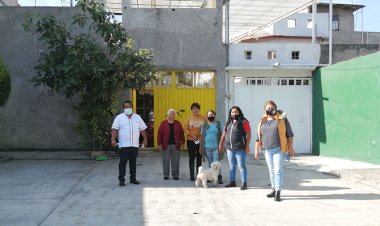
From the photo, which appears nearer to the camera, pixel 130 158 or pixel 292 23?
pixel 130 158

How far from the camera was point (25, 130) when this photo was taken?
46.8ft

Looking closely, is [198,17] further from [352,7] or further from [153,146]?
[352,7]

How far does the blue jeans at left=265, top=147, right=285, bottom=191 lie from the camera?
775cm

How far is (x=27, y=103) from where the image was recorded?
14266mm

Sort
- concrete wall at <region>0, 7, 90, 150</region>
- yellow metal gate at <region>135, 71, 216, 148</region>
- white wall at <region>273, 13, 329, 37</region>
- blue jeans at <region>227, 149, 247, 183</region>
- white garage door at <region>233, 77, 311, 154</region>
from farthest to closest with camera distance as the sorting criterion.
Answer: white wall at <region>273, 13, 329, 37</region>, white garage door at <region>233, 77, 311, 154</region>, yellow metal gate at <region>135, 71, 216, 148</region>, concrete wall at <region>0, 7, 90, 150</region>, blue jeans at <region>227, 149, 247, 183</region>

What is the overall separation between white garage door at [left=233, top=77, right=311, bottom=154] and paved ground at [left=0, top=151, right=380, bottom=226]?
3.29 m

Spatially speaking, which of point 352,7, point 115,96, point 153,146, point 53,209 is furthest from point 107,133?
point 352,7

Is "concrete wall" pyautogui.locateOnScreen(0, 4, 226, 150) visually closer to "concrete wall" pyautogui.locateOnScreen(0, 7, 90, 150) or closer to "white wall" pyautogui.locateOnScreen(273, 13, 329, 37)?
"concrete wall" pyautogui.locateOnScreen(0, 7, 90, 150)

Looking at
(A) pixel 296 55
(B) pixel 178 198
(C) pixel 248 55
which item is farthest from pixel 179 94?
(B) pixel 178 198

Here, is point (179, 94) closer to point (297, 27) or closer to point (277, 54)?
point (277, 54)

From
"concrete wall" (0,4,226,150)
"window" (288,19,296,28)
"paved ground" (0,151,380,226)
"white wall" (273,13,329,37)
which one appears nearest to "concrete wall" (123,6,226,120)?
"concrete wall" (0,4,226,150)

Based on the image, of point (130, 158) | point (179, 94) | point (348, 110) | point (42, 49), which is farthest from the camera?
point (179, 94)

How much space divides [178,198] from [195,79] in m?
7.26

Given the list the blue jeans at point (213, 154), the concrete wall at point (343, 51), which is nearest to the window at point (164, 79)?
the concrete wall at point (343, 51)
